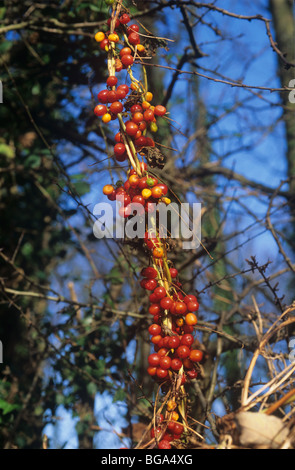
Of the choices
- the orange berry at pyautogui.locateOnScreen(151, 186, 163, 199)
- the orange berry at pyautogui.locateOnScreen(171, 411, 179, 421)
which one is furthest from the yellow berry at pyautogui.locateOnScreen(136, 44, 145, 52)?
the orange berry at pyautogui.locateOnScreen(171, 411, 179, 421)

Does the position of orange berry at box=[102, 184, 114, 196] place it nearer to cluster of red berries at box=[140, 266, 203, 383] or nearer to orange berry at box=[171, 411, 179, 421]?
cluster of red berries at box=[140, 266, 203, 383]

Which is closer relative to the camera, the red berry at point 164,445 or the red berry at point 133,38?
the red berry at point 164,445

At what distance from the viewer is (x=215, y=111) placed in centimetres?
263

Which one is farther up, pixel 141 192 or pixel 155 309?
pixel 141 192

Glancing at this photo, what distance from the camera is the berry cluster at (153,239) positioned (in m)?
0.80

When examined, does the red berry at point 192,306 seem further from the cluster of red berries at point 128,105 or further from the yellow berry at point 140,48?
the yellow berry at point 140,48

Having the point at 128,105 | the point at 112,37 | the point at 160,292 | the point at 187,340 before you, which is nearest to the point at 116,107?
the point at 128,105

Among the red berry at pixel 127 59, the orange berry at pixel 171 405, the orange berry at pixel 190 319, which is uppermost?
the red berry at pixel 127 59

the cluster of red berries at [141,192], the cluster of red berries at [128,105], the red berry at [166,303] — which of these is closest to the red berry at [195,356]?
the red berry at [166,303]

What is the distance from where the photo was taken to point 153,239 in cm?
83

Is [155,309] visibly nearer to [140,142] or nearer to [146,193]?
[146,193]

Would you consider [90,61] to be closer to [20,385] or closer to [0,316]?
[0,316]

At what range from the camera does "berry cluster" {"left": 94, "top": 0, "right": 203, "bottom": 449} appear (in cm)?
80
